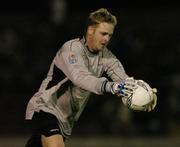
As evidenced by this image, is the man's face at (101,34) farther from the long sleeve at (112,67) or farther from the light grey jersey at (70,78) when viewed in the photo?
the long sleeve at (112,67)

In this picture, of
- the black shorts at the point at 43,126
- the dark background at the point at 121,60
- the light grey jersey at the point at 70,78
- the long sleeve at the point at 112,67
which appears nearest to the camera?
the light grey jersey at the point at 70,78

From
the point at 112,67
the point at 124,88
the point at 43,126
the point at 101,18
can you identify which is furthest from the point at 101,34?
the point at 43,126

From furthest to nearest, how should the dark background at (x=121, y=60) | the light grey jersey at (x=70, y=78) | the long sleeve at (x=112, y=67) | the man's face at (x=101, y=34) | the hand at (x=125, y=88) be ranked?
the dark background at (x=121, y=60)
the long sleeve at (x=112, y=67)
the light grey jersey at (x=70, y=78)
the man's face at (x=101, y=34)
the hand at (x=125, y=88)

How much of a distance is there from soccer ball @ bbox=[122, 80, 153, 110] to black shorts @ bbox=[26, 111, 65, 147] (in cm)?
95

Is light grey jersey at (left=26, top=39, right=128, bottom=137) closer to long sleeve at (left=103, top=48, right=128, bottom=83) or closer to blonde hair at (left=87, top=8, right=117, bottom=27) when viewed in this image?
long sleeve at (left=103, top=48, right=128, bottom=83)

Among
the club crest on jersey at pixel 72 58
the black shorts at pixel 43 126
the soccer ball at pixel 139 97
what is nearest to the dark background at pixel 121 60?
the black shorts at pixel 43 126

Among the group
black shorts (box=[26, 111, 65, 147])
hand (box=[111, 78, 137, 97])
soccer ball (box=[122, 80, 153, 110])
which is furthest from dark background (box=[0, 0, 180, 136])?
hand (box=[111, 78, 137, 97])

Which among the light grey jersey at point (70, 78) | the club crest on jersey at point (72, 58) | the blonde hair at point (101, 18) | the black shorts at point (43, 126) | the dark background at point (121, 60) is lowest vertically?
the dark background at point (121, 60)

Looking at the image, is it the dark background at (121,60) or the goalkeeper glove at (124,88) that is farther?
the dark background at (121,60)

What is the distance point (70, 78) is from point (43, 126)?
2.04ft

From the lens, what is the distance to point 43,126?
6781mm

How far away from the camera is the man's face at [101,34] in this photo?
21.1ft
